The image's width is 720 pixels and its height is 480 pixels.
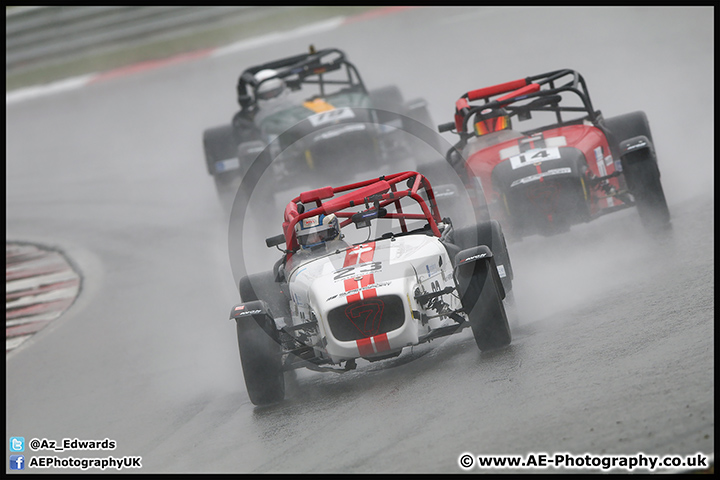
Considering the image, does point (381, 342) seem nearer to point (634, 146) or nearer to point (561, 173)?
point (561, 173)

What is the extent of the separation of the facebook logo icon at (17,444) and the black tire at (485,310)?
396cm

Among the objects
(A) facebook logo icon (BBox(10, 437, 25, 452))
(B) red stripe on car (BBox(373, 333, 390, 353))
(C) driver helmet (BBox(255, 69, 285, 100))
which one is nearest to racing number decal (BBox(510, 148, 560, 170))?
(B) red stripe on car (BBox(373, 333, 390, 353))

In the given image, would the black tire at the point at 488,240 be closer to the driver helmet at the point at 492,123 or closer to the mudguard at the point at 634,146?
the mudguard at the point at 634,146

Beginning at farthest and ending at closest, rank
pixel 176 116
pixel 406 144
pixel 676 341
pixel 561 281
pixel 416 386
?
pixel 176 116 < pixel 406 144 < pixel 561 281 < pixel 416 386 < pixel 676 341

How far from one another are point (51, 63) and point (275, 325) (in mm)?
17312

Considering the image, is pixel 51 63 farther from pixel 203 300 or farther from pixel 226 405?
pixel 226 405

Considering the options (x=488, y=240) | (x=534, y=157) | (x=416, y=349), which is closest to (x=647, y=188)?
(x=534, y=157)

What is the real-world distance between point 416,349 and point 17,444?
3.52m

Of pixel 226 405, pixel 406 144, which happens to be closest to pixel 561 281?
pixel 226 405

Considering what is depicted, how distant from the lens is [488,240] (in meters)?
7.60

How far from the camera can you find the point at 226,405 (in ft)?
23.0

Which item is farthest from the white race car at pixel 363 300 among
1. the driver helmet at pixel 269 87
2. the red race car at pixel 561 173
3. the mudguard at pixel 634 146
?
the driver helmet at pixel 269 87

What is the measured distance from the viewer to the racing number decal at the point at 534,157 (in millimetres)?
8977

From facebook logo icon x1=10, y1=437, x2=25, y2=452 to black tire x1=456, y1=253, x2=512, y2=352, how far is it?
3956mm
